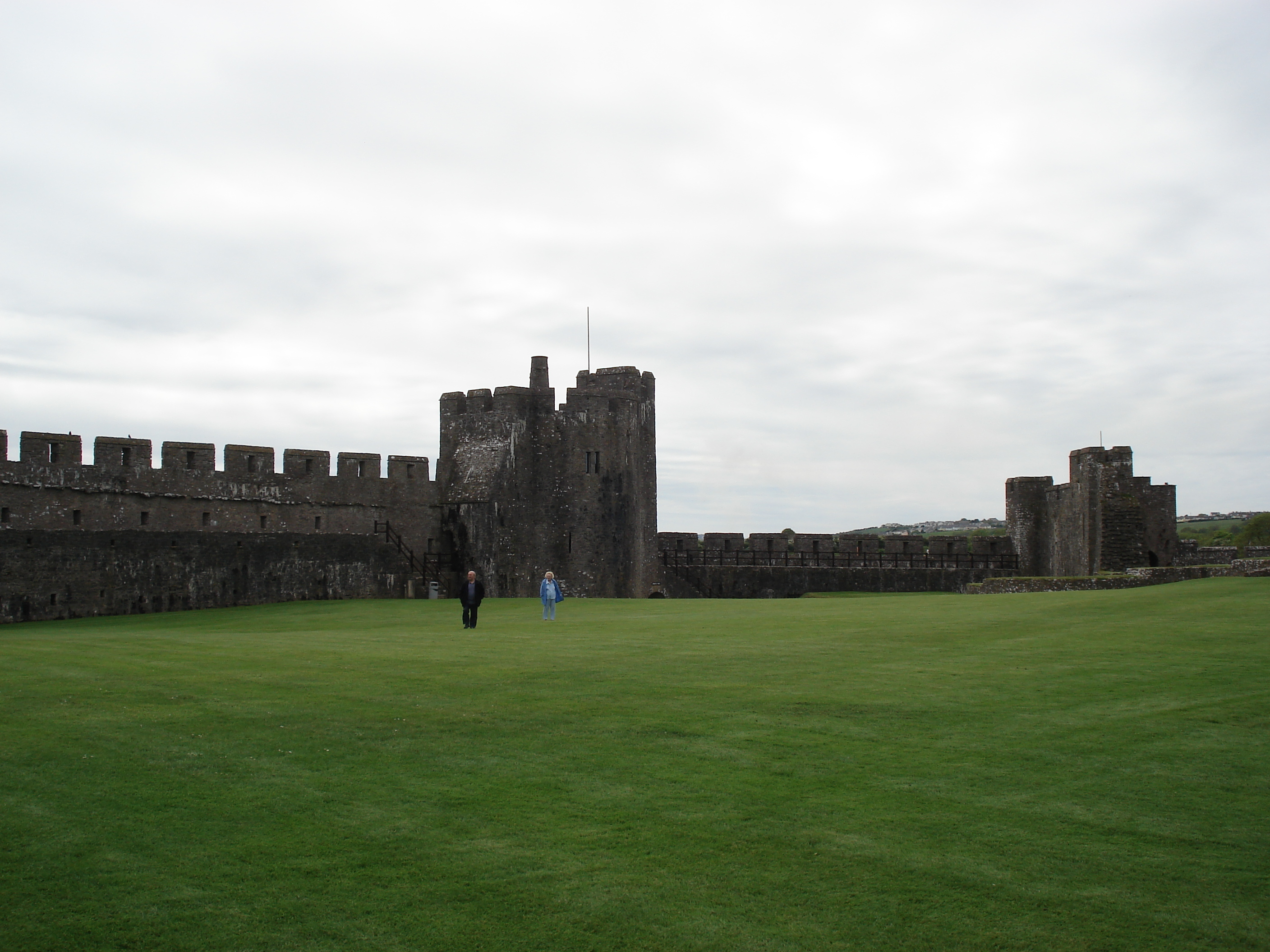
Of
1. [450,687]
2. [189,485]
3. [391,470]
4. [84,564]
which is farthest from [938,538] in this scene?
[450,687]

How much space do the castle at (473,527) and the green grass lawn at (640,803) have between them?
16.1 metres

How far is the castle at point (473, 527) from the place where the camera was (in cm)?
2764

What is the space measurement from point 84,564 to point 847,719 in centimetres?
2323

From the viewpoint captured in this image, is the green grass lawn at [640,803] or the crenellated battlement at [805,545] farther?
the crenellated battlement at [805,545]

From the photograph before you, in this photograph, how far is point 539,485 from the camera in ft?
122

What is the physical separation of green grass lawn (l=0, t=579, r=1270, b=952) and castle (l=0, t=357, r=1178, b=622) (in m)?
16.1

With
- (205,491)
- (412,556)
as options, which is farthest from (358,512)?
(205,491)

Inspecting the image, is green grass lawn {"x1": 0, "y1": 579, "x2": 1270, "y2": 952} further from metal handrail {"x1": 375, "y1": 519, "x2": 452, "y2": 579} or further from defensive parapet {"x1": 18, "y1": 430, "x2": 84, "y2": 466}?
metal handrail {"x1": 375, "y1": 519, "x2": 452, "y2": 579}

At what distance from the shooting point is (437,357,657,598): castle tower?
121 feet

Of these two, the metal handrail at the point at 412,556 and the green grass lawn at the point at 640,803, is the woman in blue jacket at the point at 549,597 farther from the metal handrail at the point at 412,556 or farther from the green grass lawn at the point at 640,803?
the metal handrail at the point at 412,556

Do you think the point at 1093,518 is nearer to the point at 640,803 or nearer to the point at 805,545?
the point at 805,545

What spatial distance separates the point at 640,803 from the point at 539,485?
99.3 ft

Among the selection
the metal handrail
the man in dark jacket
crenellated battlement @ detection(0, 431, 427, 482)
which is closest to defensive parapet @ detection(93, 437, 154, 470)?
crenellated battlement @ detection(0, 431, 427, 482)

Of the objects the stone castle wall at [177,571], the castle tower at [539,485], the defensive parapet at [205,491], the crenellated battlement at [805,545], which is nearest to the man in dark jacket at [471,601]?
the stone castle wall at [177,571]
